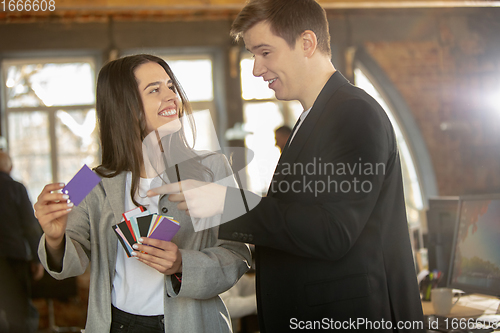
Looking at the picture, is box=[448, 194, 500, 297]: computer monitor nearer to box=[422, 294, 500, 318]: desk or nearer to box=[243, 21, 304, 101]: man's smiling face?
box=[422, 294, 500, 318]: desk

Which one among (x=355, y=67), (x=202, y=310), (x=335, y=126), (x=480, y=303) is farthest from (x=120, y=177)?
(x=355, y=67)

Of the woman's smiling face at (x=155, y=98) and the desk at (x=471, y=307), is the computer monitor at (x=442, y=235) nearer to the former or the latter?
the desk at (x=471, y=307)

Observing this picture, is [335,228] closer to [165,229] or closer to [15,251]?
[165,229]

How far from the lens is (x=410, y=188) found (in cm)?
629

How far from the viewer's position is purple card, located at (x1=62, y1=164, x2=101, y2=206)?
1127 mm

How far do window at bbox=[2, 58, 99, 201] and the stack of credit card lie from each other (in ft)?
15.8

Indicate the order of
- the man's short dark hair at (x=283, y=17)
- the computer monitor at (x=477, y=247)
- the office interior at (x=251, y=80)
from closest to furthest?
1. the man's short dark hair at (x=283, y=17)
2. the computer monitor at (x=477, y=247)
3. the office interior at (x=251, y=80)

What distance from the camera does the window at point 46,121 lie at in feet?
18.3

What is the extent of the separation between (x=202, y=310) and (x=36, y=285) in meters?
3.50

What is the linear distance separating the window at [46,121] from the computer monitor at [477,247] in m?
4.76

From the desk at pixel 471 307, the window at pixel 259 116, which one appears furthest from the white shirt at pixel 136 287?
the window at pixel 259 116

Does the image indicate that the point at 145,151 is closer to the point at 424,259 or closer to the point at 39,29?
the point at 424,259

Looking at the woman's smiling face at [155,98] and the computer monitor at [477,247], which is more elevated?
the woman's smiling face at [155,98]

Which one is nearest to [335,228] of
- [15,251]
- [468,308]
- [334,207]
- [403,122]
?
[334,207]
